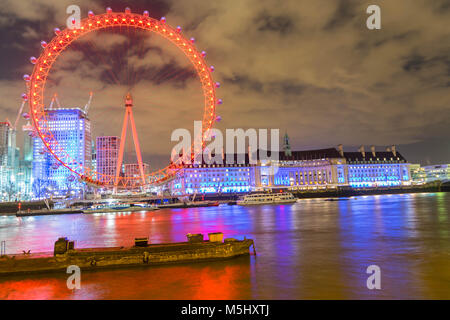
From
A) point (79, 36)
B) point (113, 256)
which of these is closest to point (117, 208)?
point (79, 36)

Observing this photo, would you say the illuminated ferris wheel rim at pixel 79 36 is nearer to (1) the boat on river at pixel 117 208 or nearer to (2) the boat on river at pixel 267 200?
(1) the boat on river at pixel 117 208

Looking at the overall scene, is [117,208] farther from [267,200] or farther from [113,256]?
[113,256]

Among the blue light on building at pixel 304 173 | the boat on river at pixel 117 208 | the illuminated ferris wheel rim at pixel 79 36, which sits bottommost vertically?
the boat on river at pixel 117 208

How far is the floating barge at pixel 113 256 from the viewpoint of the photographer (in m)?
19.9

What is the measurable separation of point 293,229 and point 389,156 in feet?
560

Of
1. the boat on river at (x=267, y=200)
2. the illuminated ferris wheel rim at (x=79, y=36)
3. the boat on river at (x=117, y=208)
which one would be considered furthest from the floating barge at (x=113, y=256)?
the boat on river at (x=267, y=200)

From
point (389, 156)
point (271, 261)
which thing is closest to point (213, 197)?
point (389, 156)

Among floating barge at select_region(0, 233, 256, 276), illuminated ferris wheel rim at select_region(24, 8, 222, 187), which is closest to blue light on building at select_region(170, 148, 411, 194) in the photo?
illuminated ferris wheel rim at select_region(24, 8, 222, 187)

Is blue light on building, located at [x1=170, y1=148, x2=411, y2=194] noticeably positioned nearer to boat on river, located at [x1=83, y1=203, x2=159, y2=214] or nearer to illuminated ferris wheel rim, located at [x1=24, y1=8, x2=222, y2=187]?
boat on river, located at [x1=83, y1=203, x2=159, y2=214]

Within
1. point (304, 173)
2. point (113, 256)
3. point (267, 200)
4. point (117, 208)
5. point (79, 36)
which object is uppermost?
point (79, 36)

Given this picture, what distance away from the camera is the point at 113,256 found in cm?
2058

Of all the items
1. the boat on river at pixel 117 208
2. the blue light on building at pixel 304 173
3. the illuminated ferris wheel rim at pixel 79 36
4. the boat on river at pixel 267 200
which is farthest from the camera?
the blue light on building at pixel 304 173
